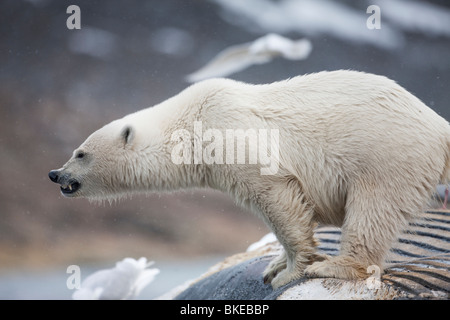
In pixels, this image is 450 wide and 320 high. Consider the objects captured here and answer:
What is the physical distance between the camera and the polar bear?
2322mm

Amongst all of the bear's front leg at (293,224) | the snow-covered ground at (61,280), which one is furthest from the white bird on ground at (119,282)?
the bear's front leg at (293,224)

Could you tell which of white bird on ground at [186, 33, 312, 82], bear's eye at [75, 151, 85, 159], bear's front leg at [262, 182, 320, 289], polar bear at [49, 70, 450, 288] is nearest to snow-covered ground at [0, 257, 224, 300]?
white bird on ground at [186, 33, 312, 82]

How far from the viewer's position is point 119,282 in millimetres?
4723

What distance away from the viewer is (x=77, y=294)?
4.73 meters

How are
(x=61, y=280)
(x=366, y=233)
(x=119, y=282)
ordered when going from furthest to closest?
(x=61, y=280), (x=119, y=282), (x=366, y=233)

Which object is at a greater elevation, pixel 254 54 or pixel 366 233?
pixel 254 54

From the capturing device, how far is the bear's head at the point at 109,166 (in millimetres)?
2738

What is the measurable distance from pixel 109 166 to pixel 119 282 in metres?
2.28

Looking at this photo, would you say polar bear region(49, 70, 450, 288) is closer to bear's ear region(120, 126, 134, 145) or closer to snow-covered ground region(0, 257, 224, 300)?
bear's ear region(120, 126, 134, 145)

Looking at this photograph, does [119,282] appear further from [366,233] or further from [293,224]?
[366,233]

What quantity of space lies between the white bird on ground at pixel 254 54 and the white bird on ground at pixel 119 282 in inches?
84.0

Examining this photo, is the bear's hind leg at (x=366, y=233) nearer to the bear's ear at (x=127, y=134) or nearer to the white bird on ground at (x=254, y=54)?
the bear's ear at (x=127, y=134)

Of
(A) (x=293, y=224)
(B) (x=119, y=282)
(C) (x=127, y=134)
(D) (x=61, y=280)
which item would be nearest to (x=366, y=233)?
(A) (x=293, y=224)

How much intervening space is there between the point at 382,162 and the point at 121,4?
12.4 feet
